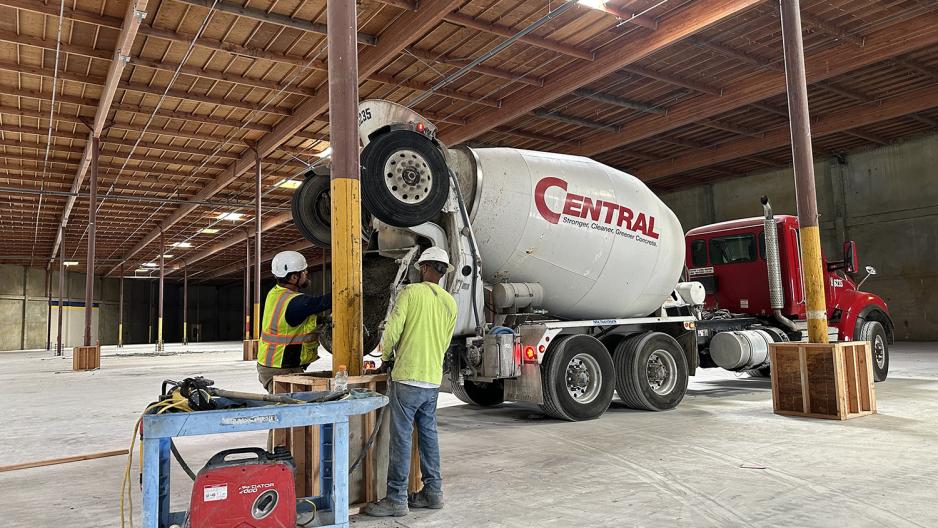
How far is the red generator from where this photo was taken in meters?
3.25

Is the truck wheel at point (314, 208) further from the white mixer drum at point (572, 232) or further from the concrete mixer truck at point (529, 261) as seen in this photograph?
the white mixer drum at point (572, 232)

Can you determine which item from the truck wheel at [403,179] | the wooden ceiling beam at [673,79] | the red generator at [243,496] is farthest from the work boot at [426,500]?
the wooden ceiling beam at [673,79]

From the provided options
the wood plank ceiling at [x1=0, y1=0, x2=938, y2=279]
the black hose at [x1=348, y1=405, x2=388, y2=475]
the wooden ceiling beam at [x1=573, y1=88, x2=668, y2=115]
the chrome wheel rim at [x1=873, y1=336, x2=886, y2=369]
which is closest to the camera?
the black hose at [x1=348, y1=405, x2=388, y2=475]

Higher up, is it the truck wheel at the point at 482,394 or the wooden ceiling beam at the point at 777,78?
the wooden ceiling beam at the point at 777,78

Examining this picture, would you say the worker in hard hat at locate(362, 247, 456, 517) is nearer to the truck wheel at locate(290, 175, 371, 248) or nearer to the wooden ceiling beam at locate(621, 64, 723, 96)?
the truck wheel at locate(290, 175, 371, 248)

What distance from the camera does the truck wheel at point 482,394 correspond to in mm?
9375

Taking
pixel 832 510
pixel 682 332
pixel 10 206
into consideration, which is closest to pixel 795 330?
pixel 682 332

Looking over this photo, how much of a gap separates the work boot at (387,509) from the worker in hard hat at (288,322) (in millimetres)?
1555

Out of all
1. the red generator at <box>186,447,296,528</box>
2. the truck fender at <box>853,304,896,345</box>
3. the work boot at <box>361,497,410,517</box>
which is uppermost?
the truck fender at <box>853,304,896,345</box>

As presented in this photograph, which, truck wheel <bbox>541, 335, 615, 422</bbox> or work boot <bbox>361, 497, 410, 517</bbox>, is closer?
work boot <bbox>361, 497, 410, 517</bbox>

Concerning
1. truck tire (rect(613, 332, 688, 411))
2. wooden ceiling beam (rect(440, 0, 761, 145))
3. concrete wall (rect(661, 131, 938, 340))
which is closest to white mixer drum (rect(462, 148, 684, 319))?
truck tire (rect(613, 332, 688, 411))

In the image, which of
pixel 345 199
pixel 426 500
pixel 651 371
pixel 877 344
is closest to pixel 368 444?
pixel 426 500

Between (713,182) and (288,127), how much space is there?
57.1ft

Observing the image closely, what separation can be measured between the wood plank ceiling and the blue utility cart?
379 inches
